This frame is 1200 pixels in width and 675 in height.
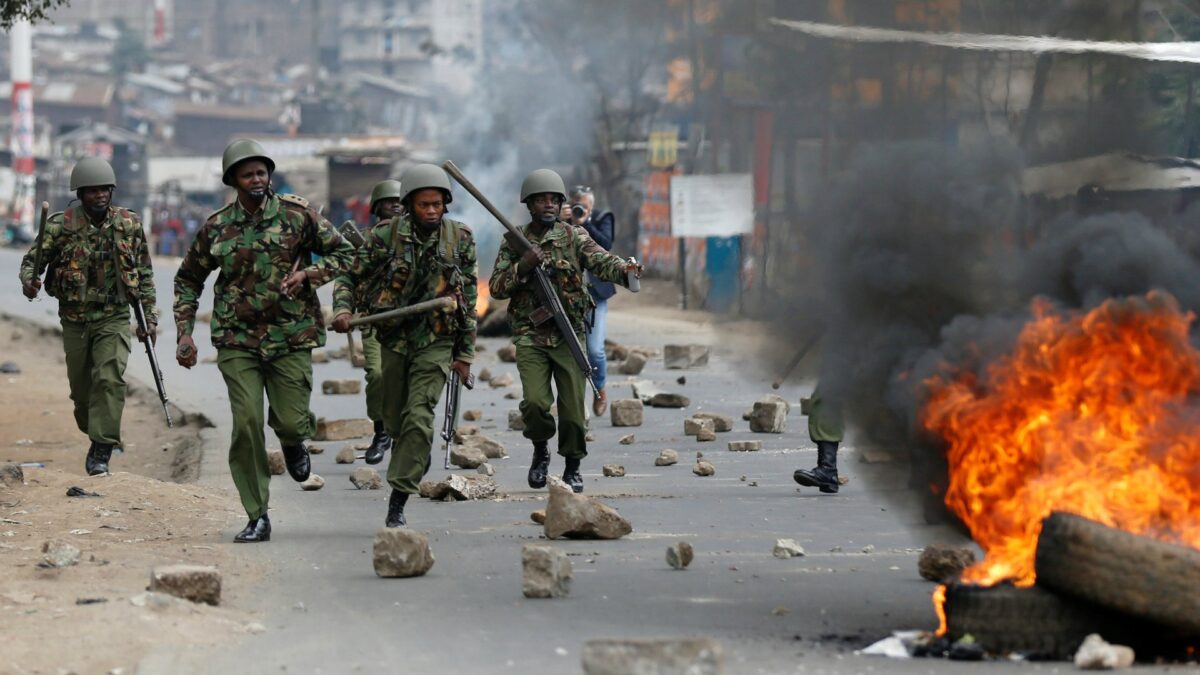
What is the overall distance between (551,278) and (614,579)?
3.23 metres

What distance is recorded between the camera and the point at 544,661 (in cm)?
612

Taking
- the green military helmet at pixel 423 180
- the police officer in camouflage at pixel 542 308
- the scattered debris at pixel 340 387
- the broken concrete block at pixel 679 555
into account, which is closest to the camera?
the broken concrete block at pixel 679 555

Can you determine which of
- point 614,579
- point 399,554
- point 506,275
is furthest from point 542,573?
point 506,275

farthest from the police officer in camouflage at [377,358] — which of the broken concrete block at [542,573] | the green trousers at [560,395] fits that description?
the broken concrete block at [542,573]

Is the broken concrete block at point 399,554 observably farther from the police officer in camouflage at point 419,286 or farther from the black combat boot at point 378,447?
the black combat boot at point 378,447

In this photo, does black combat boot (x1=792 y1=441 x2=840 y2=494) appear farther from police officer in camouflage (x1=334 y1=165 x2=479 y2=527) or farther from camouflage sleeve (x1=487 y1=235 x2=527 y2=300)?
police officer in camouflage (x1=334 y1=165 x2=479 y2=527)

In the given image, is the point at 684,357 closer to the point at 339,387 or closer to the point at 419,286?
the point at 339,387

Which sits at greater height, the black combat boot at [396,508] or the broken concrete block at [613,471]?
the black combat boot at [396,508]

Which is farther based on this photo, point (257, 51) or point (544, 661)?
point (257, 51)

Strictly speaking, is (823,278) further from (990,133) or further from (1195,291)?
(1195,291)

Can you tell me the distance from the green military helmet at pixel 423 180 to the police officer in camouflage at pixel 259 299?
16.4 inches

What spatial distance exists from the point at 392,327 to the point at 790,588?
2.76 metres

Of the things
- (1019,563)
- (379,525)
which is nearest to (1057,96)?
(1019,563)

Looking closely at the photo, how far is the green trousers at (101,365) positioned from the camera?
37.4 ft
